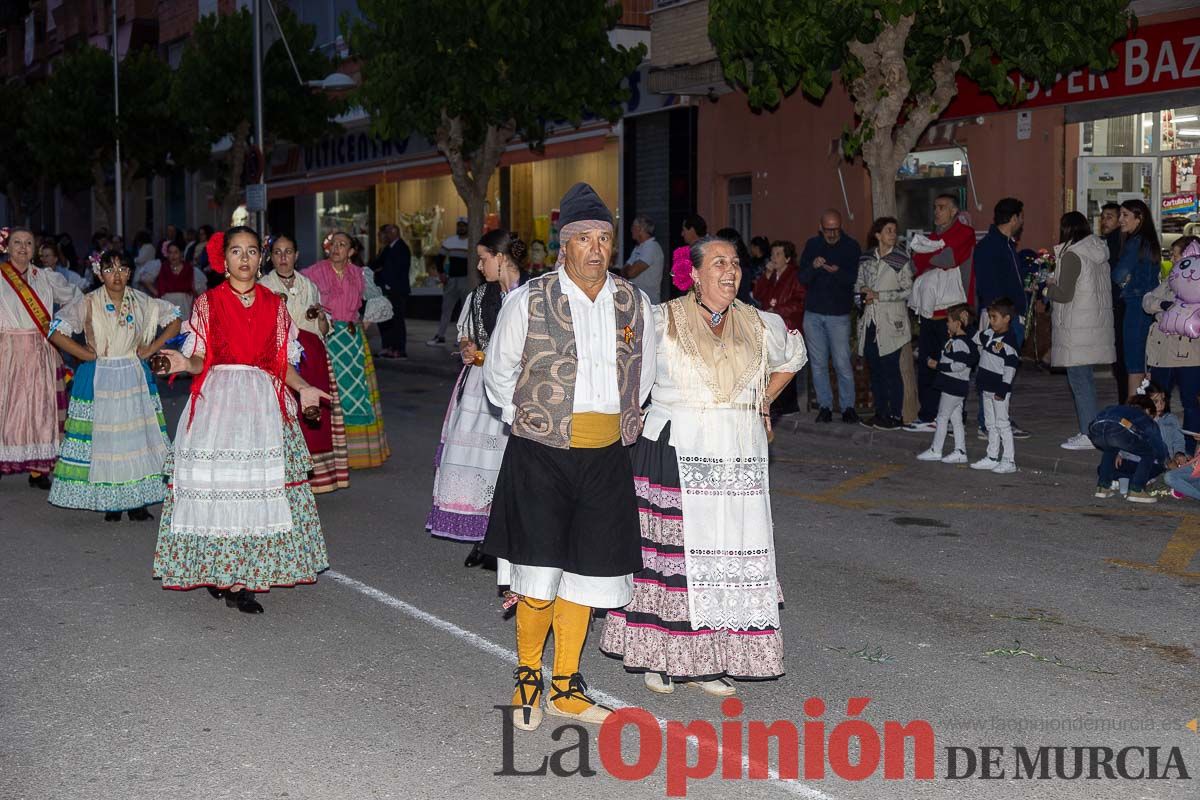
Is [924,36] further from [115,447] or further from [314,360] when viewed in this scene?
[115,447]

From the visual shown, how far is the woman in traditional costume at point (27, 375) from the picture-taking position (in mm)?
10758

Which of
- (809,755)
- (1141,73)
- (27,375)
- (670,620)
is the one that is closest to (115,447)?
(27,375)

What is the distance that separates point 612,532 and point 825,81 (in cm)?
1080

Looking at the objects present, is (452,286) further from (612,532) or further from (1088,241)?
(612,532)

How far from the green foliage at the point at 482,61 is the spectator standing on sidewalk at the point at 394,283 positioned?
171cm

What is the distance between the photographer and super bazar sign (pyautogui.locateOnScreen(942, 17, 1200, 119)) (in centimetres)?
1627

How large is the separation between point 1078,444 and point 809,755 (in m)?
7.65

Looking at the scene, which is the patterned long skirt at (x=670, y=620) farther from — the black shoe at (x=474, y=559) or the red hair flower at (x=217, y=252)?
the red hair flower at (x=217, y=252)

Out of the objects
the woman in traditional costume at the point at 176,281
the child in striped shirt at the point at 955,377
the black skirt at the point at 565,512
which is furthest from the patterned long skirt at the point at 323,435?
the woman in traditional costume at the point at 176,281

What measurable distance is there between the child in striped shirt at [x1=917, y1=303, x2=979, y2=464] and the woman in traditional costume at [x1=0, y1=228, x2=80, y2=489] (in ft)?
21.7

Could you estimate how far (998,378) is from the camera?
11258 mm

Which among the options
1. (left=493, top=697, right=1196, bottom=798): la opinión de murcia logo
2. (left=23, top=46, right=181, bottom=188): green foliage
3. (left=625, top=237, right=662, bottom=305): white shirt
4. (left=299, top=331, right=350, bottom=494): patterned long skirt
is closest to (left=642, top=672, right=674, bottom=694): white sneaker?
(left=493, top=697, right=1196, bottom=798): la opinión de murcia logo

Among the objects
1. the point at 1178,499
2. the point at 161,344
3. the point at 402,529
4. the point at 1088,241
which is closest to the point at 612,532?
the point at 402,529

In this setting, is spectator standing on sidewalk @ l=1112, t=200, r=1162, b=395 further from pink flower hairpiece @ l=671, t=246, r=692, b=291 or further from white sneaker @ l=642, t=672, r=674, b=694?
white sneaker @ l=642, t=672, r=674, b=694
